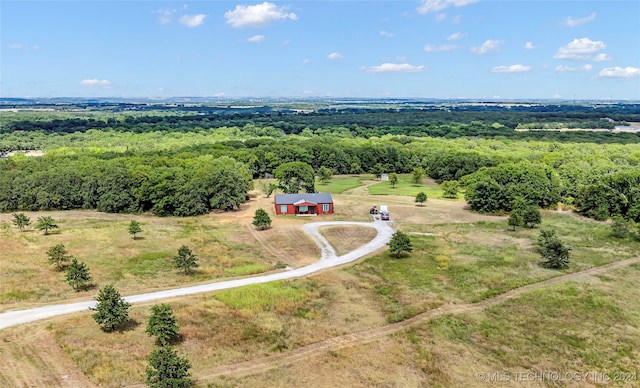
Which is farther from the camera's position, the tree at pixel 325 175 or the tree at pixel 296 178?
the tree at pixel 325 175

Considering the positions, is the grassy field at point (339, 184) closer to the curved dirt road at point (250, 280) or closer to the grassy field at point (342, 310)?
the curved dirt road at point (250, 280)

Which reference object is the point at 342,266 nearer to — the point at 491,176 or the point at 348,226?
the point at 348,226

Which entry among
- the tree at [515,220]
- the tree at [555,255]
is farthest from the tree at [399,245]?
the tree at [515,220]

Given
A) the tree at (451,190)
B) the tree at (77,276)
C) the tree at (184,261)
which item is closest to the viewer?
the tree at (77,276)

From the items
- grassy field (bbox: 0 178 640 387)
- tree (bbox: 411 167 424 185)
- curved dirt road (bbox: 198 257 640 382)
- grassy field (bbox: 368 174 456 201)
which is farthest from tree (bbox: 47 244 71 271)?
tree (bbox: 411 167 424 185)

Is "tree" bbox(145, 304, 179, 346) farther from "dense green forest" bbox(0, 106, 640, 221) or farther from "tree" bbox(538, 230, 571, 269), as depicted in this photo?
"dense green forest" bbox(0, 106, 640, 221)

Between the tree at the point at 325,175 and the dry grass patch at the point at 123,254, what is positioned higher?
the tree at the point at 325,175
